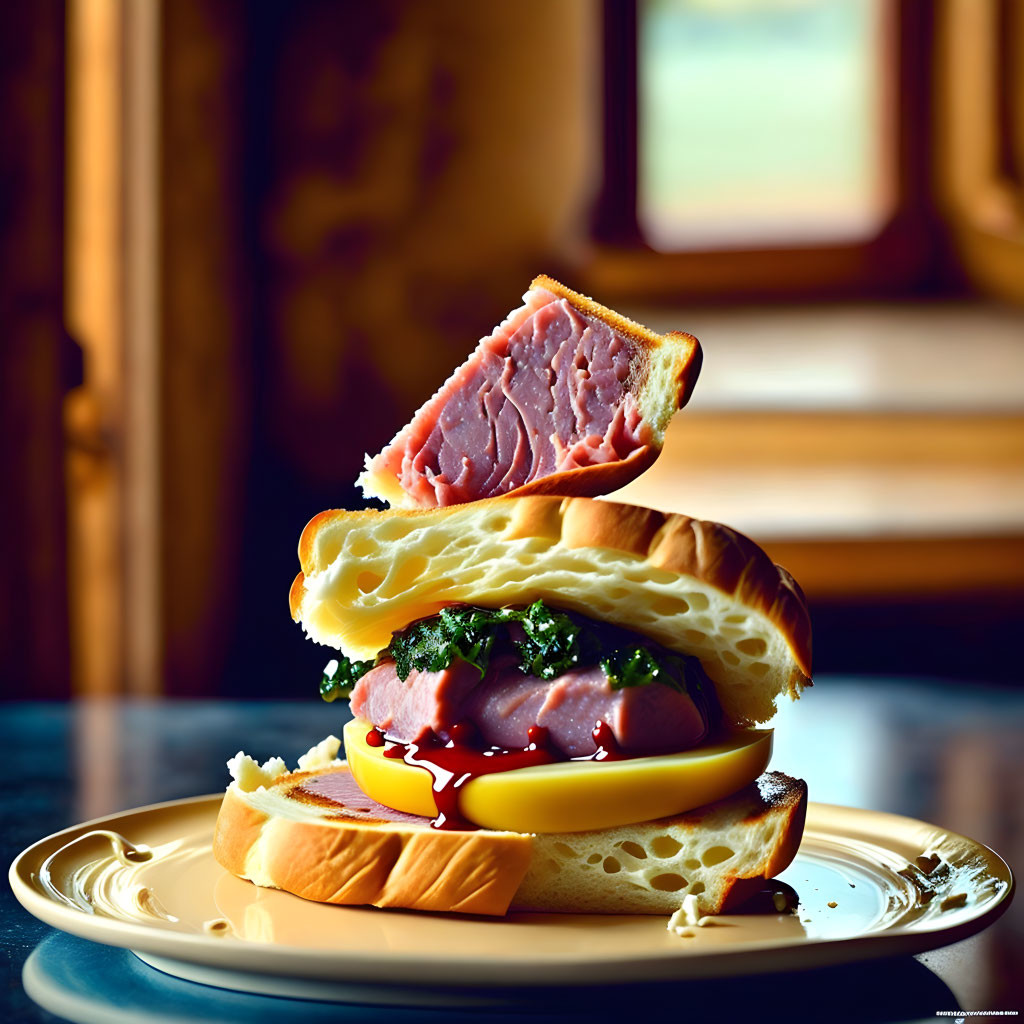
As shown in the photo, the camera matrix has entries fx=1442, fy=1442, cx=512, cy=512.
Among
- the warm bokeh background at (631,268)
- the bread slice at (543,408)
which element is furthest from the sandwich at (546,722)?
the warm bokeh background at (631,268)

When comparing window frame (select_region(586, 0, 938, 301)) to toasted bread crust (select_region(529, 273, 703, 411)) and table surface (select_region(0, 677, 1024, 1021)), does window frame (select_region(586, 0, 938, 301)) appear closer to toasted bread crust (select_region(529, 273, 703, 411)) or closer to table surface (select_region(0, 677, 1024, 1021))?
table surface (select_region(0, 677, 1024, 1021))

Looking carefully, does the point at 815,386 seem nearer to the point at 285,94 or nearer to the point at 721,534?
the point at 285,94

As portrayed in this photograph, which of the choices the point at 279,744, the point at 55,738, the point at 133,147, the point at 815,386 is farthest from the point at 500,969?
the point at 815,386

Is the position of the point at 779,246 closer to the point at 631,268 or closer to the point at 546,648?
the point at 631,268

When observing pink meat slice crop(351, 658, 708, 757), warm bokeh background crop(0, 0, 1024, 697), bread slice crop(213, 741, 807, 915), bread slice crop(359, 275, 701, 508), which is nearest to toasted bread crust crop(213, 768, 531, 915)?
bread slice crop(213, 741, 807, 915)

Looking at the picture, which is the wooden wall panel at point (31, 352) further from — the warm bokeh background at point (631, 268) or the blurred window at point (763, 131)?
the blurred window at point (763, 131)

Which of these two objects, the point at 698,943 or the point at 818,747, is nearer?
the point at 698,943

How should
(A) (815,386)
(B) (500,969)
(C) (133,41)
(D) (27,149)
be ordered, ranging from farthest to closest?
(A) (815,386) → (C) (133,41) → (D) (27,149) → (B) (500,969)
